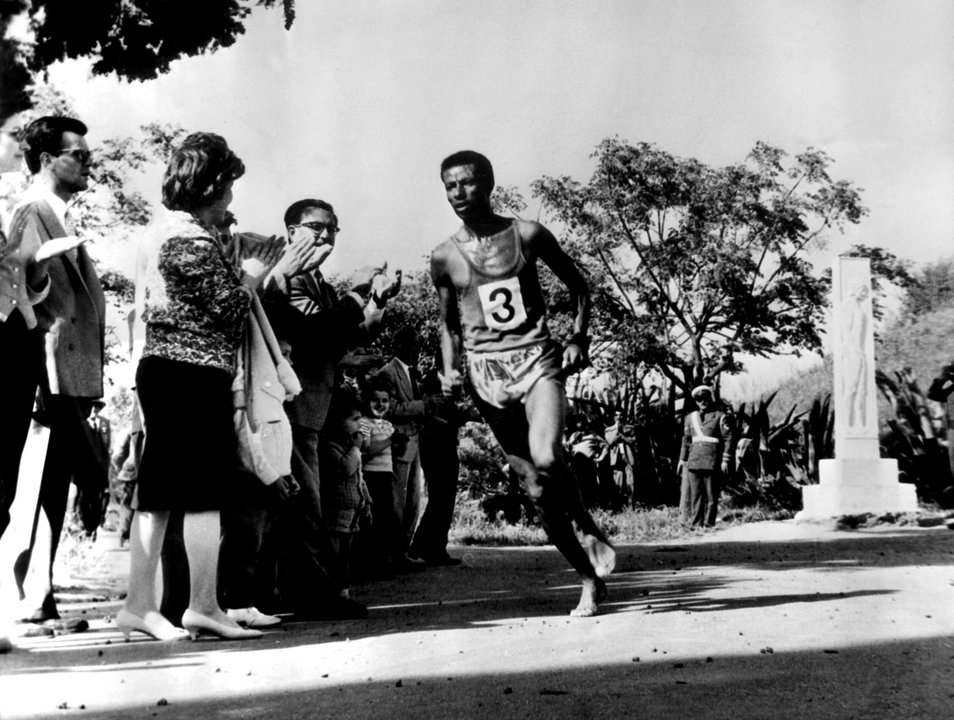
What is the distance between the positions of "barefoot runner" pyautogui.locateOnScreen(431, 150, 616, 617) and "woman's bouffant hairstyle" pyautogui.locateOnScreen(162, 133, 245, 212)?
2.45 feet

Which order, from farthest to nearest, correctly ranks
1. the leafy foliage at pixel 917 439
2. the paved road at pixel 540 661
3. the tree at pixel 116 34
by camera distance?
1. the leafy foliage at pixel 917 439
2. the tree at pixel 116 34
3. the paved road at pixel 540 661

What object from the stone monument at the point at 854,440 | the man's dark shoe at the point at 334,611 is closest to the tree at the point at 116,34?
the man's dark shoe at the point at 334,611

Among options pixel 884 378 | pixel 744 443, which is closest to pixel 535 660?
pixel 744 443

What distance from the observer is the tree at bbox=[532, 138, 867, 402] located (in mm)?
3768

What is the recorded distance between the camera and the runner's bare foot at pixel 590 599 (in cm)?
338

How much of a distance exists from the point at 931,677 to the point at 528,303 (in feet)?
5.29

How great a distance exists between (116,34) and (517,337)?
4.94 feet

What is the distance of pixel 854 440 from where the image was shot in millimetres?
9906

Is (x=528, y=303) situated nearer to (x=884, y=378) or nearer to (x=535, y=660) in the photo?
(x=535, y=660)

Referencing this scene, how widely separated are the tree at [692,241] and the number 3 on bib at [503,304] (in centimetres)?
34

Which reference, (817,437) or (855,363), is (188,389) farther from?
(817,437)

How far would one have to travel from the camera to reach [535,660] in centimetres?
274

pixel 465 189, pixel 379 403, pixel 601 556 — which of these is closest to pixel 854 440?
pixel 379 403

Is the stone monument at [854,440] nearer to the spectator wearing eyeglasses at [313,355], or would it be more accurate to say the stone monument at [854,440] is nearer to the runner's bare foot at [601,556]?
the runner's bare foot at [601,556]
